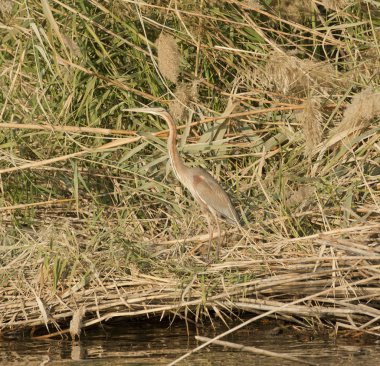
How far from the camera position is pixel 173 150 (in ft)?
19.5

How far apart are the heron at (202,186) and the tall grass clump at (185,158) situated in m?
0.11

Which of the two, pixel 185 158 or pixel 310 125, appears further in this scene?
pixel 185 158

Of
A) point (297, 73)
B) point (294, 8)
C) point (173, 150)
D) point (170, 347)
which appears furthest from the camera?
point (294, 8)

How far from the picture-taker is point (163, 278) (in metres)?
5.47

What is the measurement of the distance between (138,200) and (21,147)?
2.64 feet

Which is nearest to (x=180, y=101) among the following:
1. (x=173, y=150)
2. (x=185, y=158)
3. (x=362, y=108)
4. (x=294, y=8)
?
(x=173, y=150)

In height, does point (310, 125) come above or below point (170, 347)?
above

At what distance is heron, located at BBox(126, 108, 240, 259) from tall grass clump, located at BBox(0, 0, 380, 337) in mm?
114

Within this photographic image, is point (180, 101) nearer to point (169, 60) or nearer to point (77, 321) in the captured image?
point (169, 60)

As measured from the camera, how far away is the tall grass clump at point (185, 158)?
533 cm

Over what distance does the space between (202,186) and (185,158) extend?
2.24 feet

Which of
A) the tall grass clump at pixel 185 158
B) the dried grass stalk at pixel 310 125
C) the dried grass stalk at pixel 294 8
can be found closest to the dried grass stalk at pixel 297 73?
the tall grass clump at pixel 185 158

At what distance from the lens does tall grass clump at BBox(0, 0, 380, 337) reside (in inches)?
210

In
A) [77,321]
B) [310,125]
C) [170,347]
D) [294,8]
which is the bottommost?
[170,347]
